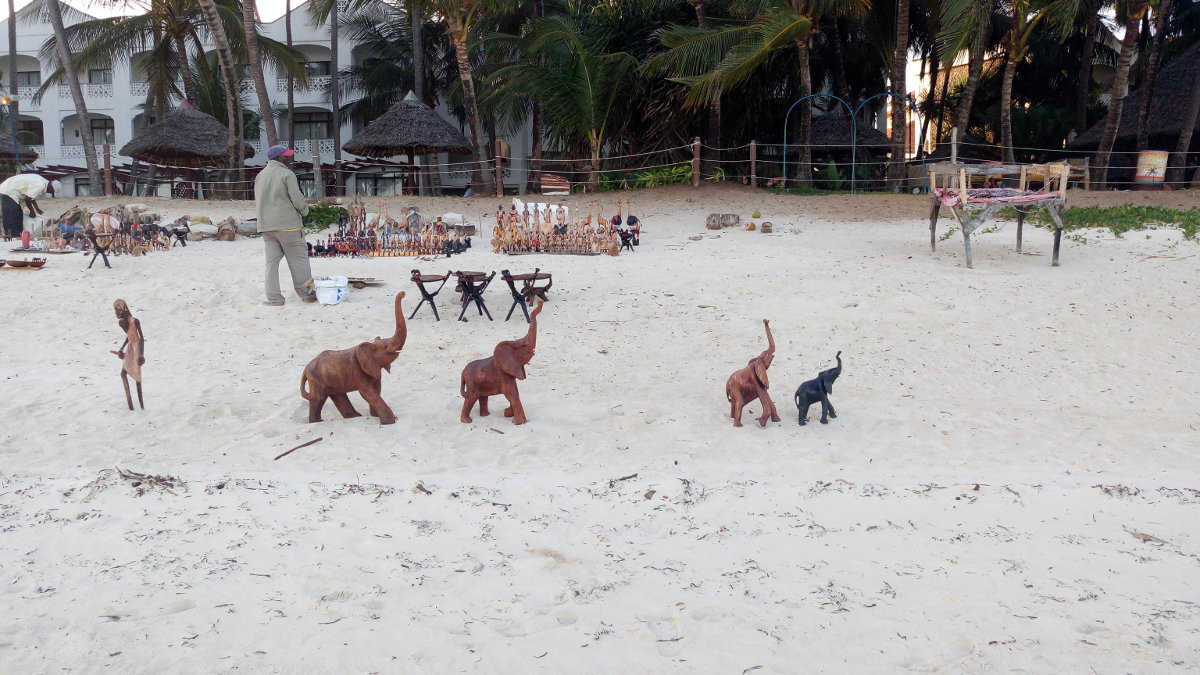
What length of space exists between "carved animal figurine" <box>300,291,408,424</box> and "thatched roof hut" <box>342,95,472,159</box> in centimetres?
1528

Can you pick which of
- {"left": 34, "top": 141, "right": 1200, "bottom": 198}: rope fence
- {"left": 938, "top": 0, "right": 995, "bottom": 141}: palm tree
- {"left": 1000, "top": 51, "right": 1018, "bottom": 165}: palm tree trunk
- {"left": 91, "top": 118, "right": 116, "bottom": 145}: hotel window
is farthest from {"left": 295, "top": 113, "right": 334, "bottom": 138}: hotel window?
{"left": 1000, "top": 51, "right": 1018, "bottom": 165}: palm tree trunk

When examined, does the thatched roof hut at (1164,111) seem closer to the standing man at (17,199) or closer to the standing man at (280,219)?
the standing man at (280,219)

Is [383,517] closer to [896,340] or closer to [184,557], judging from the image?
[184,557]

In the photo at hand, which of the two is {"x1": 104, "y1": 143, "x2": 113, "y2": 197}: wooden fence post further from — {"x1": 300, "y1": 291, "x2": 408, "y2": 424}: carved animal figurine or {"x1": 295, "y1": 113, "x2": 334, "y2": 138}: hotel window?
{"x1": 300, "y1": 291, "x2": 408, "y2": 424}: carved animal figurine

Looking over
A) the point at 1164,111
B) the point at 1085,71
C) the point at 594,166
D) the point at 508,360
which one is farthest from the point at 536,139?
the point at 508,360

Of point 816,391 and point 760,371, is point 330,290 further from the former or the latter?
point 816,391

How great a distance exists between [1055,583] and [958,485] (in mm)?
1164

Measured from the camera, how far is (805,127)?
773 inches

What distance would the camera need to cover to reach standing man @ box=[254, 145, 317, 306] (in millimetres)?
8609

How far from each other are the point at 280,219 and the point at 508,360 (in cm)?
421

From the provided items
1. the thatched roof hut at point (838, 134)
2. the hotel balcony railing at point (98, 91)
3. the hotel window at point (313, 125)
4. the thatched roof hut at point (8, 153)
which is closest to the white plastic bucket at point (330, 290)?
the thatched roof hut at point (838, 134)

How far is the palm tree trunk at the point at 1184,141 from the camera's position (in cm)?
1745

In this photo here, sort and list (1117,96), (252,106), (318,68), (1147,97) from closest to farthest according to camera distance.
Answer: (1117,96) < (1147,97) < (252,106) < (318,68)

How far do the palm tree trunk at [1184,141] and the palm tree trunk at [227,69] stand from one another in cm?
1956
